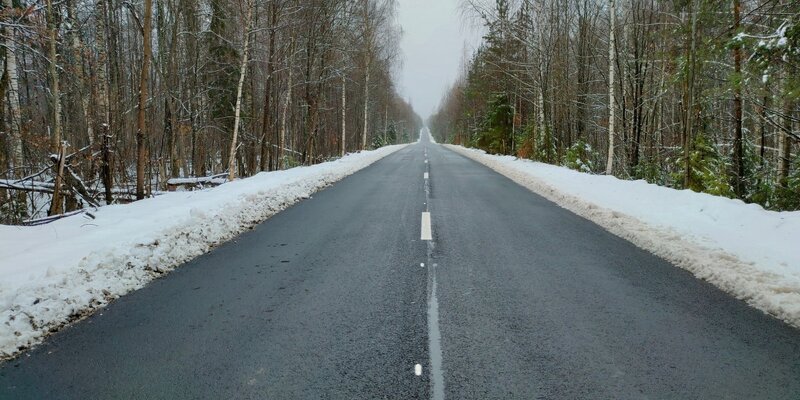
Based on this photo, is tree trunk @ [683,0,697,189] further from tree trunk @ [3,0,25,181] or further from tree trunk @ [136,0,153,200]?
tree trunk @ [3,0,25,181]

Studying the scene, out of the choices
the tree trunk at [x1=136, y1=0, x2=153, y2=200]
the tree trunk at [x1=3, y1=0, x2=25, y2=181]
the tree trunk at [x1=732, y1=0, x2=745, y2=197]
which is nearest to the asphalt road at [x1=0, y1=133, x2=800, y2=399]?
the tree trunk at [x1=136, y1=0, x2=153, y2=200]

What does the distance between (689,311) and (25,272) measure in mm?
5982

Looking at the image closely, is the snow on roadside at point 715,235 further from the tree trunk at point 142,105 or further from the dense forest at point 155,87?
the dense forest at point 155,87

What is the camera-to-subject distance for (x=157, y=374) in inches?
109

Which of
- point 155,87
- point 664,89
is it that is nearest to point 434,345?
point 664,89

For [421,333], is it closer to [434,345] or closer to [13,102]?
[434,345]

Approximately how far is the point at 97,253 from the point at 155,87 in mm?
22476

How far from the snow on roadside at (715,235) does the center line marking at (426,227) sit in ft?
9.65

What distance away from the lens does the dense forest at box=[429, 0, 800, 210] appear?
8055 mm

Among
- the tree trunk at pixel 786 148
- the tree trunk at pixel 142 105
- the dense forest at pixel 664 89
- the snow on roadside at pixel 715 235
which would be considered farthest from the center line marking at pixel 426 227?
the tree trunk at pixel 142 105

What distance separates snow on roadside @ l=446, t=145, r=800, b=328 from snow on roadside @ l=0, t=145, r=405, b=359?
5.95 m

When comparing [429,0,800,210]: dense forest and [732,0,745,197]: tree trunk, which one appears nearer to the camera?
[429,0,800,210]: dense forest

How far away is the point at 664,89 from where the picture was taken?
41.0ft

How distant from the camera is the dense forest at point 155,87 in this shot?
980cm
